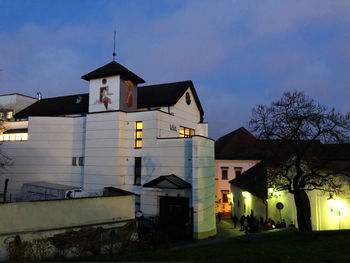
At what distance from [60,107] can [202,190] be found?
2207 cm

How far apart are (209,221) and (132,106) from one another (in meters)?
13.4

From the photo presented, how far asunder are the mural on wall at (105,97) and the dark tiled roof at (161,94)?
398 cm

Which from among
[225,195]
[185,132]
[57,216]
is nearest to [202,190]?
[185,132]

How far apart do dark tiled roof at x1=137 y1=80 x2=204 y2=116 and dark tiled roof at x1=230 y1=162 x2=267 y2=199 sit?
1134 centimetres

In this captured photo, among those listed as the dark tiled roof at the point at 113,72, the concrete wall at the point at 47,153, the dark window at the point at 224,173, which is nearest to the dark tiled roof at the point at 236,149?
the dark window at the point at 224,173

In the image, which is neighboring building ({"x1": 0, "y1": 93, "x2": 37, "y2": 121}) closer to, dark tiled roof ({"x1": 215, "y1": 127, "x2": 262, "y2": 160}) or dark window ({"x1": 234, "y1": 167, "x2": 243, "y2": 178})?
dark tiled roof ({"x1": 215, "y1": 127, "x2": 262, "y2": 160})

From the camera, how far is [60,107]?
3272 cm

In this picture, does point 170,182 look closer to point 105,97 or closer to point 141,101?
point 105,97

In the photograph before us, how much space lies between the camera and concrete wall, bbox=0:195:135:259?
1311 centimetres

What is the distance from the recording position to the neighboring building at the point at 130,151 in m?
21.3

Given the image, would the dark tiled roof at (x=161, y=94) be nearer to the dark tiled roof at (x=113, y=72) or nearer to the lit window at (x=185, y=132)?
the dark tiled roof at (x=113, y=72)

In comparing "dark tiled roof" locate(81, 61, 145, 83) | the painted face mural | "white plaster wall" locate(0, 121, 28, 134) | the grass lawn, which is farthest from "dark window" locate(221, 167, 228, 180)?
"white plaster wall" locate(0, 121, 28, 134)

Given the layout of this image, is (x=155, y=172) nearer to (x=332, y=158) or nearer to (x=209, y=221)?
(x=209, y=221)

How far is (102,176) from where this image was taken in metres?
23.8
